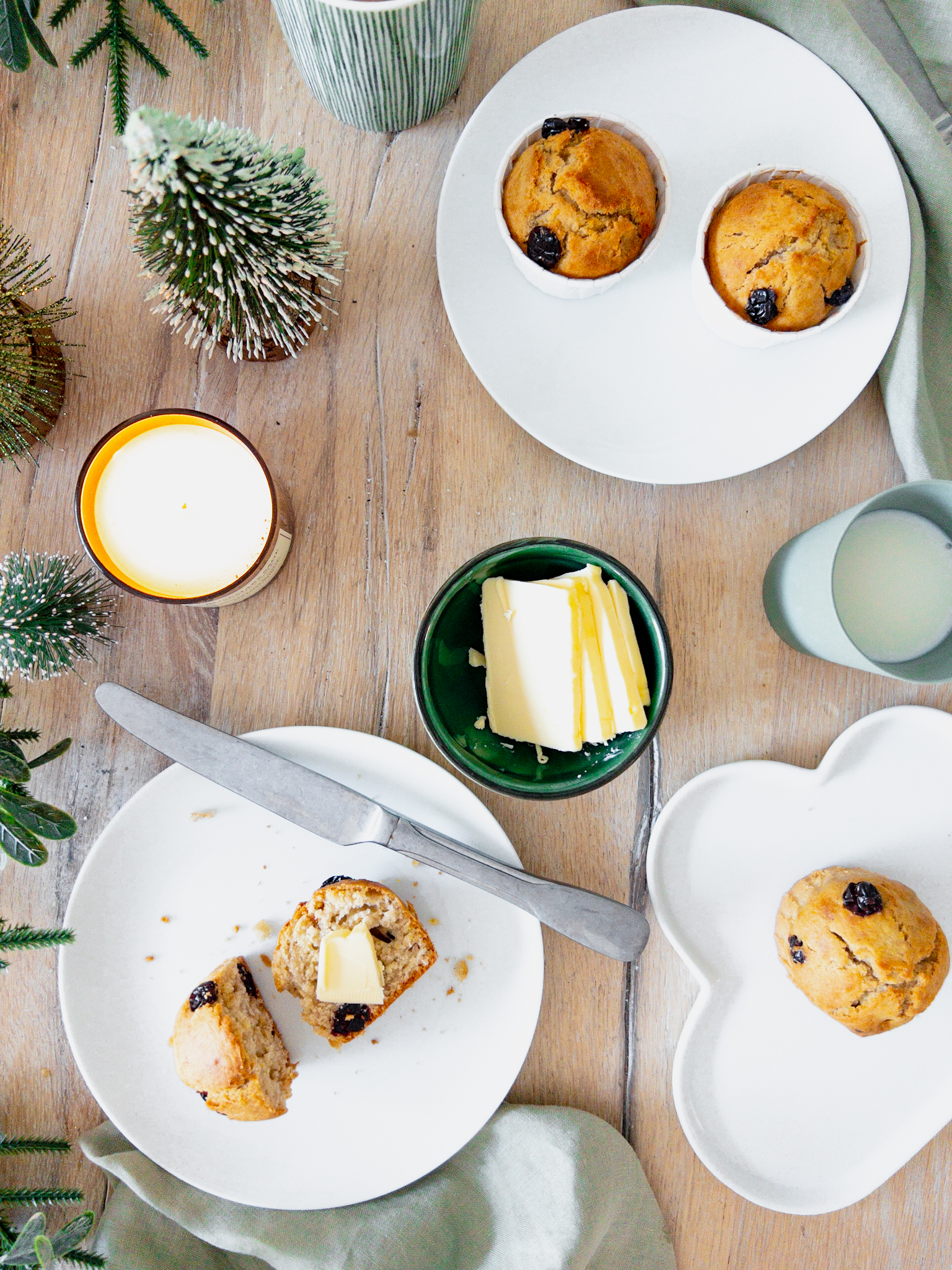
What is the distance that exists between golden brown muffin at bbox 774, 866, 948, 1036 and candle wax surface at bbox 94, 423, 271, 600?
825mm

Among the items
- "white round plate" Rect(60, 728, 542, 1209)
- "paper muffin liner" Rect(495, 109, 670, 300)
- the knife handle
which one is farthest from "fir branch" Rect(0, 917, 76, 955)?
"paper muffin liner" Rect(495, 109, 670, 300)

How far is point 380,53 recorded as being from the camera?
2.97 feet

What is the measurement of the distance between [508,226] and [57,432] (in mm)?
654

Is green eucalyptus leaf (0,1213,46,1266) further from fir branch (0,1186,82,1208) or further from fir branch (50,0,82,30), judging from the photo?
fir branch (50,0,82,30)

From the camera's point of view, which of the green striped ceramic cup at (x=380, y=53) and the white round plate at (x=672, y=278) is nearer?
the green striped ceramic cup at (x=380, y=53)

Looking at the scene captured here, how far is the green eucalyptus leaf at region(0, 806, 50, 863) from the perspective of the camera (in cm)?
87

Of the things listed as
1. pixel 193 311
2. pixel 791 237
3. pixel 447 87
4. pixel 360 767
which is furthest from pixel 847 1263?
pixel 447 87

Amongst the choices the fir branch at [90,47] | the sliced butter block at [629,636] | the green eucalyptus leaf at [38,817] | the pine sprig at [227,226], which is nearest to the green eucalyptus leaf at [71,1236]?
the green eucalyptus leaf at [38,817]

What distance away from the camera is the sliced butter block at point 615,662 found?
100cm

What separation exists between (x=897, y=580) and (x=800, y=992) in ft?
1.83

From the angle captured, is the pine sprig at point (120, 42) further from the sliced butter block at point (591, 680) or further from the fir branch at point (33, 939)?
the fir branch at point (33, 939)

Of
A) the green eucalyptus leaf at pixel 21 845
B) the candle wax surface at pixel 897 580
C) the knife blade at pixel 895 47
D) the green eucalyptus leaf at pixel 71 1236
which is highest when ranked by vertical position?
the knife blade at pixel 895 47

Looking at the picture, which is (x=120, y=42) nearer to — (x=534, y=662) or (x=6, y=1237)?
(x=534, y=662)

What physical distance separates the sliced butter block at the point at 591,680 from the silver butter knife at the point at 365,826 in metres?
0.20
